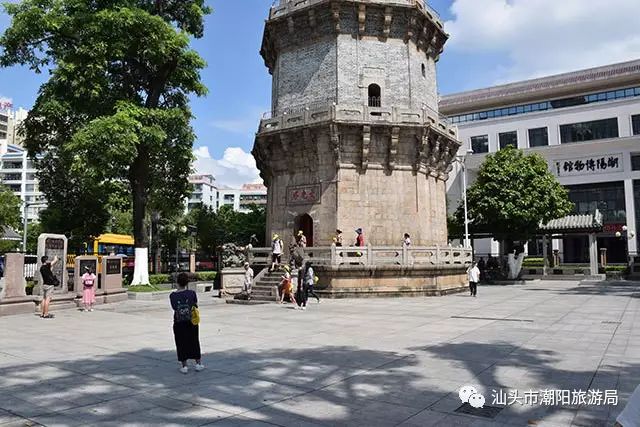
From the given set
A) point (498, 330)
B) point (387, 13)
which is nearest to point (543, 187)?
point (387, 13)

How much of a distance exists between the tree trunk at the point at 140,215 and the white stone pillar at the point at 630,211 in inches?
1711

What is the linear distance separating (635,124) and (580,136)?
4891mm

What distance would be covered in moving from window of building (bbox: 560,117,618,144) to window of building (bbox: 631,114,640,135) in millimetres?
1417

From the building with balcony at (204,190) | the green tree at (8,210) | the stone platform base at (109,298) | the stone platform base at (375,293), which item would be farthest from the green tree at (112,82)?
the building with balcony at (204,190)

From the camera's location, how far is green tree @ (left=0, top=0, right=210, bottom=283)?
75.8ft

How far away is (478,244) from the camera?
5894 centimetres

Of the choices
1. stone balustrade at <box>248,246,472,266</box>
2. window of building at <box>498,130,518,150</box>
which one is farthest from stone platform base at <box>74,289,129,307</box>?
window of building at <box>498,130,518,150</box>

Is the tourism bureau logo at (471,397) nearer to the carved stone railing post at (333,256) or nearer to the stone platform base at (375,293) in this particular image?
the carved stone railing post at (333,256)

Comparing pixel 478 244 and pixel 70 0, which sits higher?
pixel 70 0

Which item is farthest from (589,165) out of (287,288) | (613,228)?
(287,288)

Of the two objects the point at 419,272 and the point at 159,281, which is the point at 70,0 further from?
the point at 419,272

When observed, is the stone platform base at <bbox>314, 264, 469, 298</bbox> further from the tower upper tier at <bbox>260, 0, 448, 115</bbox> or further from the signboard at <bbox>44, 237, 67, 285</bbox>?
the signboard at <bbox>44, 237, 67, 285</bbox>

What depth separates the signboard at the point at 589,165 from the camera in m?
48.8

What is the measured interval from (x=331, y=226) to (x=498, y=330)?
12.5 meters
